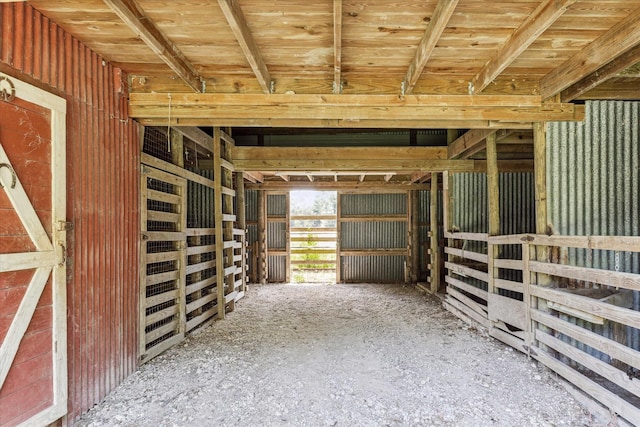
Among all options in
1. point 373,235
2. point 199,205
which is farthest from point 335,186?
point 199,205

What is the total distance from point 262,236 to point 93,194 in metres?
6.28

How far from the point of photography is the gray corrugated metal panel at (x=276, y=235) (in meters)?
9.13

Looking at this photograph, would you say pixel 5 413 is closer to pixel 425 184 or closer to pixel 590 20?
pixel 590 20

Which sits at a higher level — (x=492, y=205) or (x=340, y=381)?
(x=492, y=205)

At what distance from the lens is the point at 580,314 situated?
9.34ft

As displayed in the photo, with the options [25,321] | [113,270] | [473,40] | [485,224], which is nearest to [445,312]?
[485,224]

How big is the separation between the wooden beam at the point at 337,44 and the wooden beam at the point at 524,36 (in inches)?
50.8

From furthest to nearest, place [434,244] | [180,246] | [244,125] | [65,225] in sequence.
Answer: [434,244]
[180,246]
[244,125]
[65,225]

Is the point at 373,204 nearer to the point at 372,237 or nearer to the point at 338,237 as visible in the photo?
the point at 372,237

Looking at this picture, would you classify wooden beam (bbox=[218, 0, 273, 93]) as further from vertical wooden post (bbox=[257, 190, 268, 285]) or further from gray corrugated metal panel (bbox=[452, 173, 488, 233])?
vertical wooden post (bbox=[257, 190, 268, 285])

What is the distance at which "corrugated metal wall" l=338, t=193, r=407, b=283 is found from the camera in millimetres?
9000

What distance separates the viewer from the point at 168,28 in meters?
2.42

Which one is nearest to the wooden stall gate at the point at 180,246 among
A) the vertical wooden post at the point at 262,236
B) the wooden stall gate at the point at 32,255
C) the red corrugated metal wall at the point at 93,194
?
the red corrugated metal wall at the point at 93,194

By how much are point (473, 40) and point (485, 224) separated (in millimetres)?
3868
